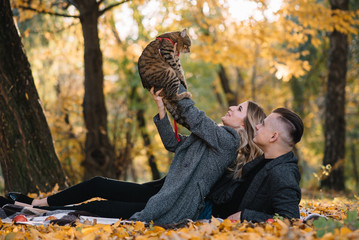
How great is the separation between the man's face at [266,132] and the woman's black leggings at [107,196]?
3.30ft

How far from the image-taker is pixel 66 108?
8219 millimetres

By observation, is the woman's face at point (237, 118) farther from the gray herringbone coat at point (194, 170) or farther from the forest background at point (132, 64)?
the forest background at point (132, 64)

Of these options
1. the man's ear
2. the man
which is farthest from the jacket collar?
the man's ear

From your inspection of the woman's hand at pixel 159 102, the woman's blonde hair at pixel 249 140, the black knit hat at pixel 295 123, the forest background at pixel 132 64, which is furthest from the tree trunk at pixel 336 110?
the woman's hand at pixel 159 102

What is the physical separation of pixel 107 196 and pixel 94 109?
3.57 m

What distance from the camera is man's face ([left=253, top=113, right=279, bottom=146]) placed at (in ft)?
8.91

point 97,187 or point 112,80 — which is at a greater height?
point 112,80

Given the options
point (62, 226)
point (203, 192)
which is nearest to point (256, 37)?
point (203, 192)

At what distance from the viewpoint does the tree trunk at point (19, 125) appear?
167 inches

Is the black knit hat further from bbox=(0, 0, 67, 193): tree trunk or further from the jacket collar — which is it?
bbox=(0, 0, 67, 193): tree trunk

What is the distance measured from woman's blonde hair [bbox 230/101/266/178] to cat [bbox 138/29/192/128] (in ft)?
1.75

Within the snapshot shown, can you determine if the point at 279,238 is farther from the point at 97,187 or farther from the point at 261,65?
the point at 261,65

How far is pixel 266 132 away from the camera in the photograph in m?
2.73

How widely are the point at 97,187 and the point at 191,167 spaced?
88 cm
